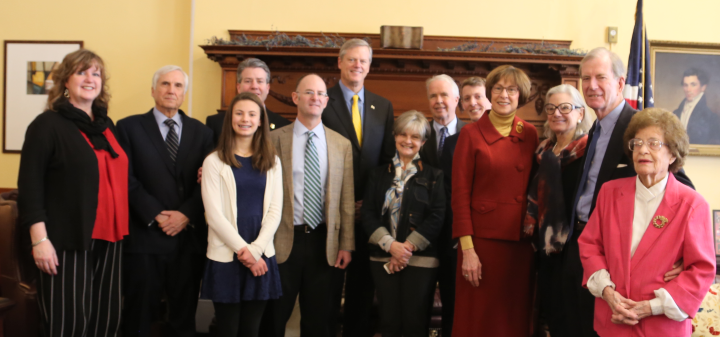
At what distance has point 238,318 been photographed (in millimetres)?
2375

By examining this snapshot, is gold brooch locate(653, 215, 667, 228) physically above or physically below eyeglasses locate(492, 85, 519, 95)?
below

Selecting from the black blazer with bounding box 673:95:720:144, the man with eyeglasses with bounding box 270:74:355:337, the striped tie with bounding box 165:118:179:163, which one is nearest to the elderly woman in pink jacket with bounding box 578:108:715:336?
the man with eyeglasses with bounding box 270:74:355:337

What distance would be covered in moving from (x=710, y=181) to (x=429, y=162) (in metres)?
3.63

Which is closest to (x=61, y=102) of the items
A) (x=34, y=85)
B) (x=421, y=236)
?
(x=421, y=236)

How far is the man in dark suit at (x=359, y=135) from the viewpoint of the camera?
9.27 feet

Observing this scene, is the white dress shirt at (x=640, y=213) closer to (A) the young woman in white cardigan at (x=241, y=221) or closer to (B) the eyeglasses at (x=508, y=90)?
(B) the eyeglasses at (x=508, y=90)

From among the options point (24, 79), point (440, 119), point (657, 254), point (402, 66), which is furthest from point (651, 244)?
point (24, 79)

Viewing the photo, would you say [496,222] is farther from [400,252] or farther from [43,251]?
[43,251]

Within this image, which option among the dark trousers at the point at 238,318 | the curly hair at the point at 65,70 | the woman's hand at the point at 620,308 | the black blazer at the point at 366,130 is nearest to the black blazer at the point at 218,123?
the black blazer at the point at 366,130

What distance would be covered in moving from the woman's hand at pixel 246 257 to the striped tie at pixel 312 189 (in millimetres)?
360

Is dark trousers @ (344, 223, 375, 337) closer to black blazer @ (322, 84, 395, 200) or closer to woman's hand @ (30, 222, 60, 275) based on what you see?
black blazer @ (322, 84, 395, 200)

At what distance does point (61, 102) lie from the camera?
225 cm

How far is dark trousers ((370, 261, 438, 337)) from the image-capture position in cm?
243

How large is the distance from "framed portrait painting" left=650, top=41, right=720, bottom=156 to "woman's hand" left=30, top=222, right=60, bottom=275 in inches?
201
